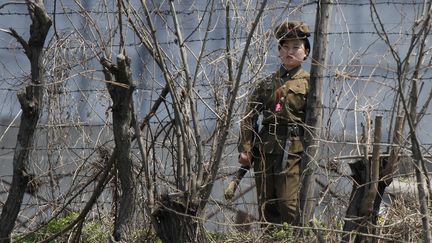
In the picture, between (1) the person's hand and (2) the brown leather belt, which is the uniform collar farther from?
(1) the person's hand

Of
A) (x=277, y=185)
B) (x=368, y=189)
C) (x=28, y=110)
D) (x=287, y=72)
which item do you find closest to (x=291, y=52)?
(x=287, y=72)

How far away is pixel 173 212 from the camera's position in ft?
22.0

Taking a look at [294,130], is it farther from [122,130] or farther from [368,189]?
[122,130]

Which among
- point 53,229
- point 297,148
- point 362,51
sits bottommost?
point 53,229

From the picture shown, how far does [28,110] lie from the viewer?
7.12m

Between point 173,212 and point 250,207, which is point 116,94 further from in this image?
point 250,207

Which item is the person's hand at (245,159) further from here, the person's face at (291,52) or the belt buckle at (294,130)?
the person's face at (291,52)

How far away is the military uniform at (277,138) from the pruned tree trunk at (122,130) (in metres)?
0.90

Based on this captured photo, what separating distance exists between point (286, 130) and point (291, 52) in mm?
547

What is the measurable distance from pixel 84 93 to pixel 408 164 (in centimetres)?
278

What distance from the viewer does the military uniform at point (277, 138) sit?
25.0 ft

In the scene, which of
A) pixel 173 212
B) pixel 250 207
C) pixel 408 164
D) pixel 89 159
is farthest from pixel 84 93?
pixel 408 164

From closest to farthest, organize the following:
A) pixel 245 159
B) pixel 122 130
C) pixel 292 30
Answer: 1. pixel 122 130
2. pixel 292 30
3. pixel 245 159

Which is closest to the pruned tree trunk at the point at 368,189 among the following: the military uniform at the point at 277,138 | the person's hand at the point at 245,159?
the military uniform at the point at 277,138
